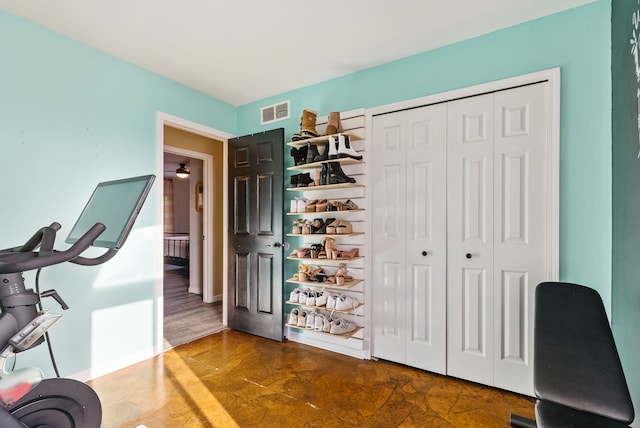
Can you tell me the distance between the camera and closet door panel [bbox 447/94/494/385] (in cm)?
224

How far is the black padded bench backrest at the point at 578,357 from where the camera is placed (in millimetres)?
1148

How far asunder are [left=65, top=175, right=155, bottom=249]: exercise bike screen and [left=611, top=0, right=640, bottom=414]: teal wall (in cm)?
222

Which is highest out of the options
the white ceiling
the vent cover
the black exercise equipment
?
the white ceiling

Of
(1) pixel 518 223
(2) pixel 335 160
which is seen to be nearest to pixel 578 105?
(1) pixel 518 223

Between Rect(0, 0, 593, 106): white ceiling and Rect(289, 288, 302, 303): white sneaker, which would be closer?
Rect(0, 0, 593, 106): white ceiling

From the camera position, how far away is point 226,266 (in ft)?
11.6

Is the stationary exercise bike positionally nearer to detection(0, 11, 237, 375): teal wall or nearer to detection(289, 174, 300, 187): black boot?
detection(0, 11, 237, 375): teal wall

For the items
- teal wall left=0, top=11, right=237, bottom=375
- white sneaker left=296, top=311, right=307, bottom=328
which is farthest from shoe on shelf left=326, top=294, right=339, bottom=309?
teal wall left=0, top=11, right=237, bottom=375

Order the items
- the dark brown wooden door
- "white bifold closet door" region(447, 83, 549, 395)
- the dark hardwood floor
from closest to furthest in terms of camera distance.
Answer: "white bifold closet door" region(447, 83, 549, 395) → the dark brown wooden door → the dark hardwood floor

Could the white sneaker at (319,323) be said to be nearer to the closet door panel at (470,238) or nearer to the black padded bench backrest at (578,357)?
the closet door panel at (470,238)

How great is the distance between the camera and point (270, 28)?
2.22 metres

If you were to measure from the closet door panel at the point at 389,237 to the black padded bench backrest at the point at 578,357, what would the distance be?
1.21 m


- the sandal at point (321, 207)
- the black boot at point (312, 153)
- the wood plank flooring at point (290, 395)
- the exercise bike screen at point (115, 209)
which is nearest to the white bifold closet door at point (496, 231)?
the wood plank flooring at point (290, 395)

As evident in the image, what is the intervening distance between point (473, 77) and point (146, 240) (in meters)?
3.12
